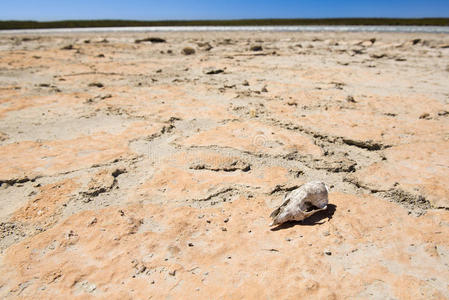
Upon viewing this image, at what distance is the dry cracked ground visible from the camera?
1.04m

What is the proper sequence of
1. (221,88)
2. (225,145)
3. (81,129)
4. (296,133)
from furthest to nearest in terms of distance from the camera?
(221,88), (81,129), (296,133), (225,145)

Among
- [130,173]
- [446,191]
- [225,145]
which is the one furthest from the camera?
[225,145]

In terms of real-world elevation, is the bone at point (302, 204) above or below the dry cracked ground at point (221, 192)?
above

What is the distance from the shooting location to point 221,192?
1523mm

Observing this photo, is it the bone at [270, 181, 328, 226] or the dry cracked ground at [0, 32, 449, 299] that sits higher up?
the bone at [270, 181, 328, 226]

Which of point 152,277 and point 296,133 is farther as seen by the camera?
point 296,133

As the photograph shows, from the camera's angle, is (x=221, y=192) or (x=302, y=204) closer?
(x=302, y=204)

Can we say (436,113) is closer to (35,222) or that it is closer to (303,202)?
(303,202)

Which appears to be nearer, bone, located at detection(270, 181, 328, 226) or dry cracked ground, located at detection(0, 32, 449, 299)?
dry cracked ground, located at detection(0, 32, 449, 299)

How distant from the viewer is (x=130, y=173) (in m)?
1.71

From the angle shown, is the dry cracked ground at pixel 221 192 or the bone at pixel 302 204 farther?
the bone at pixel 302 204

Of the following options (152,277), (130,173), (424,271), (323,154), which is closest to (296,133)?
(323,154)

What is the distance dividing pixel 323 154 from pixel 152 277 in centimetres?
120

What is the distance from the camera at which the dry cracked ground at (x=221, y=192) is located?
40.8 inches
